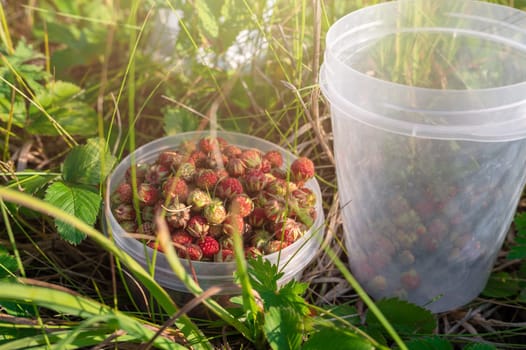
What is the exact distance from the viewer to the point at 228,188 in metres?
0.94

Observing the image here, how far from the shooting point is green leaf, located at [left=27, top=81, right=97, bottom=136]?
1.14 meters

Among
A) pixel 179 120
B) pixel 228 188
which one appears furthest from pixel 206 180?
pixel 179 120

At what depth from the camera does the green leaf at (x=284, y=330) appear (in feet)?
2.43

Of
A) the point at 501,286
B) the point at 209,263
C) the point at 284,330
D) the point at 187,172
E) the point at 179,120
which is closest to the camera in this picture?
the point at 284,330

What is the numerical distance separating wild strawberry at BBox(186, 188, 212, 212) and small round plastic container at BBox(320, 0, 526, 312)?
0.26 m

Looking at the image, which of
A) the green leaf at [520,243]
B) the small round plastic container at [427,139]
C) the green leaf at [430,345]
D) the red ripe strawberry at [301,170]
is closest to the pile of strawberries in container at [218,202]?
the red ripe strawberry at [301,170]

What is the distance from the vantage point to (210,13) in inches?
44.1

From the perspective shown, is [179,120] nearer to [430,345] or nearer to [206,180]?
[206,180]

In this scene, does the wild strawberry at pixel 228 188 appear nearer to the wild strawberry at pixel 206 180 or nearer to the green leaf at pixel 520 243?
the wild strawberry at pixel 206 180

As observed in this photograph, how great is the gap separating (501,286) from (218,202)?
59cm

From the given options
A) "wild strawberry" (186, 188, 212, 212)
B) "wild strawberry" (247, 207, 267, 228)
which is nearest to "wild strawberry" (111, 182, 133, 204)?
"wild strawberry" (186, 188, 212, 212)

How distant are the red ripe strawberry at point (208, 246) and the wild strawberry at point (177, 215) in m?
0.04

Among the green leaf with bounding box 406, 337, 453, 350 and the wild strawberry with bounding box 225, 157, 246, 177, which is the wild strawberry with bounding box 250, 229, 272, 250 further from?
the green leaf with bounding box 406, 337, 453, 350

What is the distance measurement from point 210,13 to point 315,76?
10.0 inches
